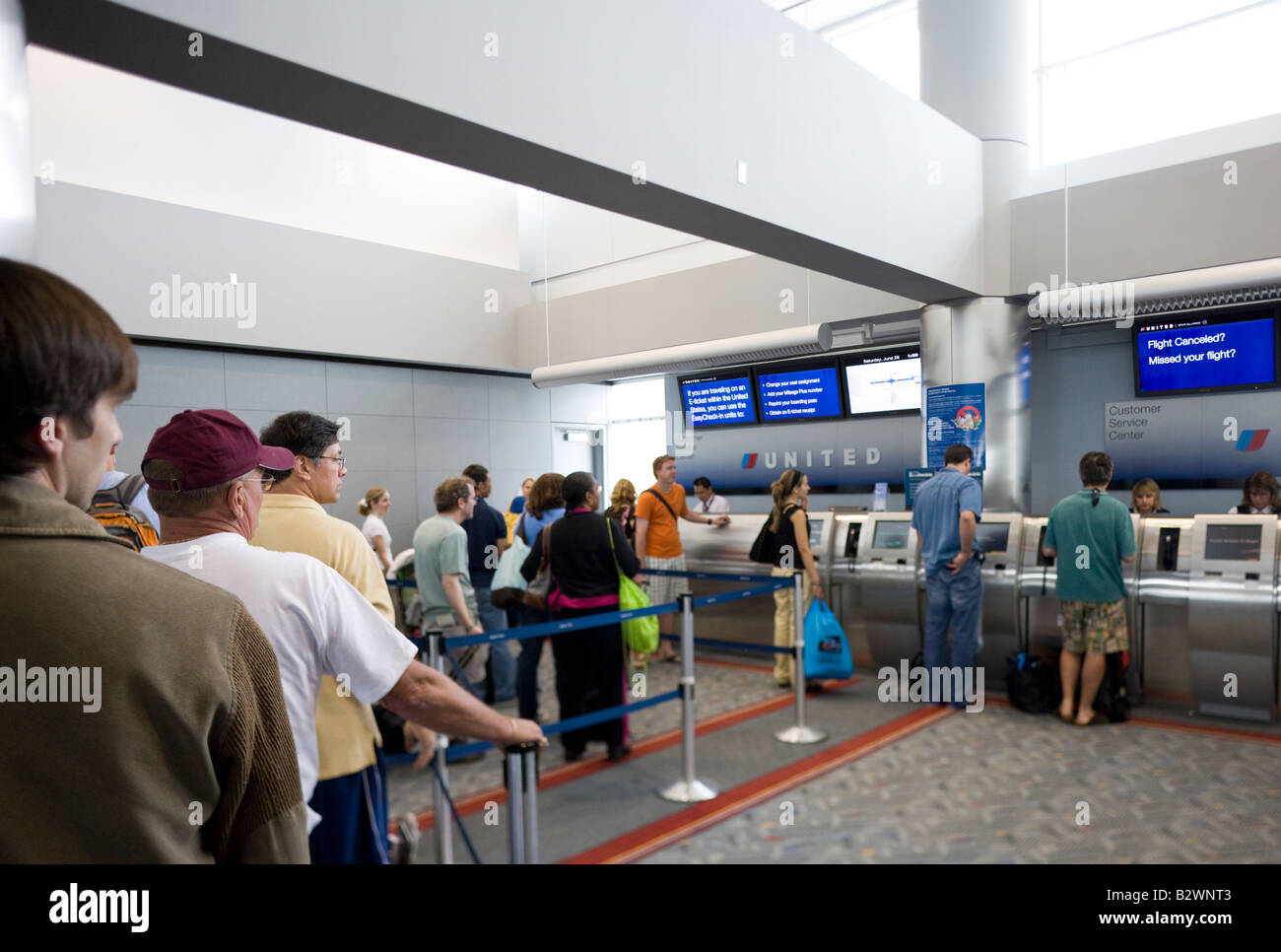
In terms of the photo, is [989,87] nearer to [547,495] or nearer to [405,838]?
[547,495]

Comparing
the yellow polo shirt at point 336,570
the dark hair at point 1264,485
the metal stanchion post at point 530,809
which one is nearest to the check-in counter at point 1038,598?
the dark hair at point 1264,485

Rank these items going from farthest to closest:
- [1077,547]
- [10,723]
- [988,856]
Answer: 1. [1077,547]
2. [988,856]
3. [10,723]

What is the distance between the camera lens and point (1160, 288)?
5844 millimetres

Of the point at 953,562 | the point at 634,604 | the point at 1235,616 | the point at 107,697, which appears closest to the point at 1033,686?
the point at 953,562

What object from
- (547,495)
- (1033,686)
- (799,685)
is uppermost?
(547,495)

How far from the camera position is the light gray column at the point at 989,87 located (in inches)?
247

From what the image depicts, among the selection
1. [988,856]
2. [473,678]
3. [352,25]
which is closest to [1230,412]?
[988,856]

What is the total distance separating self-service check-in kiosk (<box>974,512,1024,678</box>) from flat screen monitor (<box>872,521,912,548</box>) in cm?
61

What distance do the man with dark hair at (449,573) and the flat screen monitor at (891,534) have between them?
3453 mm

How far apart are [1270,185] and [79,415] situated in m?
7.12

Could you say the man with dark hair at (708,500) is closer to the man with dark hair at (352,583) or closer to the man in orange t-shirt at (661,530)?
the man in orange t-shirt at (661,530)

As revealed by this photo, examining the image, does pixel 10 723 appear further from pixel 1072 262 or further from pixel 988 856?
pixel 1072 262

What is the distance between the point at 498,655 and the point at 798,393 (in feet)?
17.6

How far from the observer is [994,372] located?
664cm
